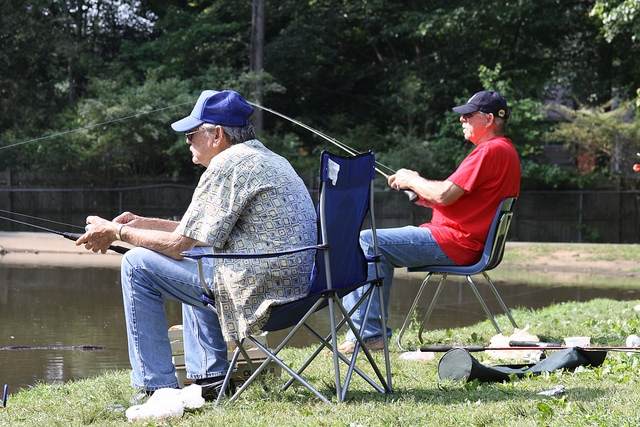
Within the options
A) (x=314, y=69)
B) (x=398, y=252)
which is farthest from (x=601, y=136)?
(x=398, y=252)

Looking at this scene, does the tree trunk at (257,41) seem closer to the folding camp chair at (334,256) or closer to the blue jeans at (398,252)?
the blue jeans at (398,252)

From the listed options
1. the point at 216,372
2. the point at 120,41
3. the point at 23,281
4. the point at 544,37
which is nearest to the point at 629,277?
the point at 23,281

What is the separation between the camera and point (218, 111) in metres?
3.84

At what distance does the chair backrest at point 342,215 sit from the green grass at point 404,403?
0.53 meters

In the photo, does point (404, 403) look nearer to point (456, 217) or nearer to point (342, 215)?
point (342, 215)

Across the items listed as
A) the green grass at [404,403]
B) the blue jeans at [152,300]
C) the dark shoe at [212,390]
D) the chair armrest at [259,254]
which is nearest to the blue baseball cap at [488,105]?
the green grass at [404,403]

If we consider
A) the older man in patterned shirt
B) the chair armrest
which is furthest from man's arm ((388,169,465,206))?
the chair armrest

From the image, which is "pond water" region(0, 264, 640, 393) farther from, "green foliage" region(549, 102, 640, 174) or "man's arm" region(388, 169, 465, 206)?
"green foliage" region(549, 102, 640, 174)

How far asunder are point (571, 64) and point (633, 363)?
67.0ft

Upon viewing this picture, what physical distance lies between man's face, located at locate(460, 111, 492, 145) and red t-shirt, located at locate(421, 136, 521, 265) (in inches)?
4.8

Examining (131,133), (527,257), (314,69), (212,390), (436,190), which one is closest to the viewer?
(212,390)

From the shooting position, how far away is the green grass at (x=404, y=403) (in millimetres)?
3332

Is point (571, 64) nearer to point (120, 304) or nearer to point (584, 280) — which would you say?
point (584, 280)

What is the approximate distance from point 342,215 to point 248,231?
0.41 metres
